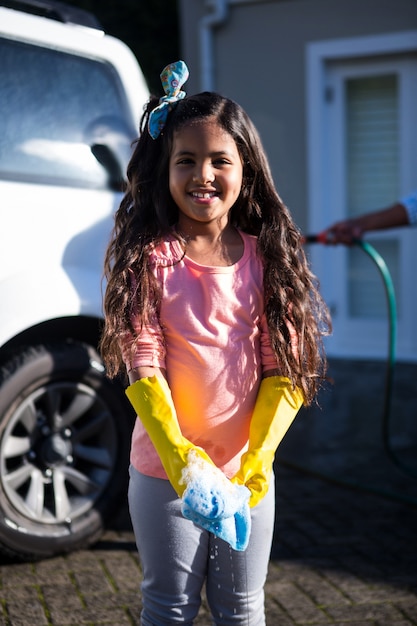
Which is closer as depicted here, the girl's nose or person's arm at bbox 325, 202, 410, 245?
the girl's nose

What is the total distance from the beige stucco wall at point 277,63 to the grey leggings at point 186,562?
6070 mm

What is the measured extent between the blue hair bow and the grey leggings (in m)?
0.89

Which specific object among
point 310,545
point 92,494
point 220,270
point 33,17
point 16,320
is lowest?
point 310,545

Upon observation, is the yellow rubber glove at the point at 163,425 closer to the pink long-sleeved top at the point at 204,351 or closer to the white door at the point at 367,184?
the pink long-sleeved top at the point at 204,351

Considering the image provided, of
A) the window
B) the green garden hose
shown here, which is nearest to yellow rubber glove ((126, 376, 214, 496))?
the window

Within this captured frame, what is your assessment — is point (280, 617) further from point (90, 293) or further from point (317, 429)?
point (317, 429)

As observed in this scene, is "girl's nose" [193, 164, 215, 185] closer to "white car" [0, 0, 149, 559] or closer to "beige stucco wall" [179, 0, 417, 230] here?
"white car" [0, 0, 149, 559]

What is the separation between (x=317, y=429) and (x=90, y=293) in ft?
9.36

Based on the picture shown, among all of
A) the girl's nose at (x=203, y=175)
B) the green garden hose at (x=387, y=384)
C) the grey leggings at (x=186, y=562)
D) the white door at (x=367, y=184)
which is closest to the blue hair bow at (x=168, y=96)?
the girl's nose at (x=203, y=175)

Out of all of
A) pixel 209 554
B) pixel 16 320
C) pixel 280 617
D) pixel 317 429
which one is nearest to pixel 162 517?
pixel 209 554

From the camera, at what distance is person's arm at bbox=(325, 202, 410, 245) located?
4555 millimetres

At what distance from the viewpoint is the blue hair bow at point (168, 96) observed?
230cm

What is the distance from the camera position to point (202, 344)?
221 cm

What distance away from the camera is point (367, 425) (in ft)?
20.1
